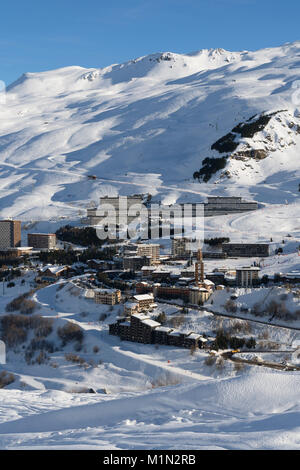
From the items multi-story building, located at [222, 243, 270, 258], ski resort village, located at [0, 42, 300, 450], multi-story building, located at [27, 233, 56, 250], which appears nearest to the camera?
ski resort village, located at [0, 42, 300, 450]

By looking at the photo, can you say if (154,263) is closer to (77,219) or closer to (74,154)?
(77,219)

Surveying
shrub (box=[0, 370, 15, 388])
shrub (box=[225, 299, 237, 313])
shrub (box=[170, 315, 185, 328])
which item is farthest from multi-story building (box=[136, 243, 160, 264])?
shrub (box=[0, 370, 15, 388])

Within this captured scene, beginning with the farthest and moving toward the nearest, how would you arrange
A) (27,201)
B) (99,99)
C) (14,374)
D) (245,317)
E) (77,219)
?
(99,99) < (27,201) < (77,219) < (245,317) < (14,374)

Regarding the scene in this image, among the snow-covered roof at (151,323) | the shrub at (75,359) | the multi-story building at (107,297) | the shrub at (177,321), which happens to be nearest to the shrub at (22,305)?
the multi-story building at (107,297)

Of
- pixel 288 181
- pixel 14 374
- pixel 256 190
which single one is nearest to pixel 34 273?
pixel 14 374

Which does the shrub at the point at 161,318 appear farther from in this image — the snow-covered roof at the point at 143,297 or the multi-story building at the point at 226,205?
the multi-story building at the point at 226,205

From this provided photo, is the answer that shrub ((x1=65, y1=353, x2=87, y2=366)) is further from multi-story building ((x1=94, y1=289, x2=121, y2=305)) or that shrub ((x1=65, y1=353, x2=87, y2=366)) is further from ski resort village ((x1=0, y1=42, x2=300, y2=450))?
multi-story building ((x1=94, y1=289, x2=121, y2=305))

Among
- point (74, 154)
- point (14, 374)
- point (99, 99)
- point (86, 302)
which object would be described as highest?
point (99, 99)
